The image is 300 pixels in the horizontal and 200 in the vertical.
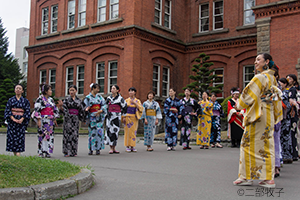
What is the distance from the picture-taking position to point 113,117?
10641 millimetres

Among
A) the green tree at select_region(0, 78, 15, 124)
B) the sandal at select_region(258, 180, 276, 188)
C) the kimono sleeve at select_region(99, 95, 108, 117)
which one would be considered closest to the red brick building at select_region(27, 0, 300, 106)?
the green tree at select_region(0, 78, 15, 124)

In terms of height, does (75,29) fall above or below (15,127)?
above

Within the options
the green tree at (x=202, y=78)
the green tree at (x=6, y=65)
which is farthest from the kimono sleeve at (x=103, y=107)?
the green tree at (x=6, y=65)

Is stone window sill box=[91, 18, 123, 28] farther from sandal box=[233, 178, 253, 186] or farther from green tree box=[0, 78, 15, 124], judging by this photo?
sandal box=[233, 178, 253, 186]

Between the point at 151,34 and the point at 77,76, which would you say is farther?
the point at 77,76

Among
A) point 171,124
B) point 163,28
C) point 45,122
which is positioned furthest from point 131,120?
point 163,28

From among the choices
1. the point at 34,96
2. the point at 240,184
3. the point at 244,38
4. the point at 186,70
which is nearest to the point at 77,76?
the point at 34,96

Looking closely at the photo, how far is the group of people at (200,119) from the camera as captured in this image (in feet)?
16.8

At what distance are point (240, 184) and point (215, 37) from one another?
20.3 m

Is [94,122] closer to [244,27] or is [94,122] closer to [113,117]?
[113,117]

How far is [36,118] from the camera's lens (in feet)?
29.6

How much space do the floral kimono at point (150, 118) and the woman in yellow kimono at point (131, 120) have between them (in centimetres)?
34

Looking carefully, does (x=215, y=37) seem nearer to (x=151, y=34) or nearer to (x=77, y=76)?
(x=151, y=34)

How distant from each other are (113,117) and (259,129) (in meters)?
6.22
